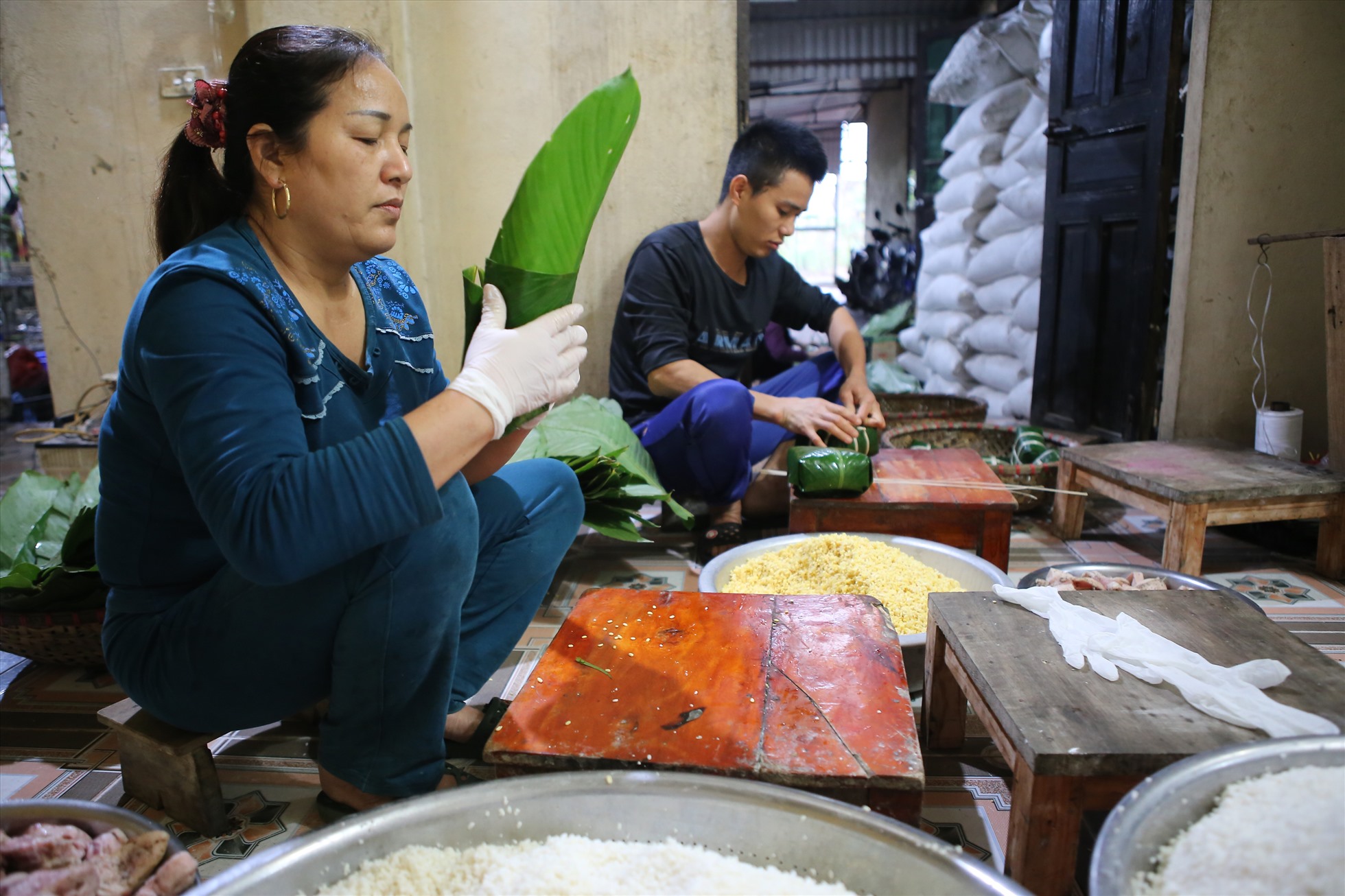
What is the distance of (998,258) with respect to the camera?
5090mm

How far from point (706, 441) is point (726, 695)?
153cm

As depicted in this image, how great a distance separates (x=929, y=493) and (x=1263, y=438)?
4.63 feet

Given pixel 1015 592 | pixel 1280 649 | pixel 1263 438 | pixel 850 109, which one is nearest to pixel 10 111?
pixel 1015 592

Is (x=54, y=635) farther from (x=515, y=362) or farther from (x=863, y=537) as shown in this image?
(x=863, y=537)

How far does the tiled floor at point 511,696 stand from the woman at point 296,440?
0.69 feet

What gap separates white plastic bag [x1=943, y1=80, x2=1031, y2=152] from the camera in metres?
4.93

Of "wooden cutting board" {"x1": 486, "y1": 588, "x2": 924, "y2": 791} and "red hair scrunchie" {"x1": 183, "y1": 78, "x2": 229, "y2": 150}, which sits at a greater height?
"red hair scrunchie" {"x1": 183, "y1": 78, "x2": 229, "y2": 150}

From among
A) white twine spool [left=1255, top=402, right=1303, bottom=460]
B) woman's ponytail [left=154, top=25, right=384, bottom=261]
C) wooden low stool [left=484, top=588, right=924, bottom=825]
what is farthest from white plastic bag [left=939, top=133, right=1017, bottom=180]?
woman's ponytail [left=154, top=25, right=384, bottom=261]

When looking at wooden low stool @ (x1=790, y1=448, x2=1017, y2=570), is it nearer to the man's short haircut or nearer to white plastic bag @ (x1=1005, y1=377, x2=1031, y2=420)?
the man's short haircut

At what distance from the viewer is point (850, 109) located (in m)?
12.2

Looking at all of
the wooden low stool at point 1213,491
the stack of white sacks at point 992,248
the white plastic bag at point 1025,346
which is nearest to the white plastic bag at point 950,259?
the stack of white sacks at point 992,248

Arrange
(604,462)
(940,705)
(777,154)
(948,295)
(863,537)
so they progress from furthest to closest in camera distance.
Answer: (948,295) → (777,154) → (604,462) → (863,537) → (940,705)

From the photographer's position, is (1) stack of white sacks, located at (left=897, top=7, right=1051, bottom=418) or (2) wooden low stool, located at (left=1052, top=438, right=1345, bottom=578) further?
(1) stack of white sacks, located at (left=897, top=7, right=1051, bottom=418)

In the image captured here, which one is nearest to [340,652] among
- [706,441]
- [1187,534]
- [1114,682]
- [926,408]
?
[1114,682]
